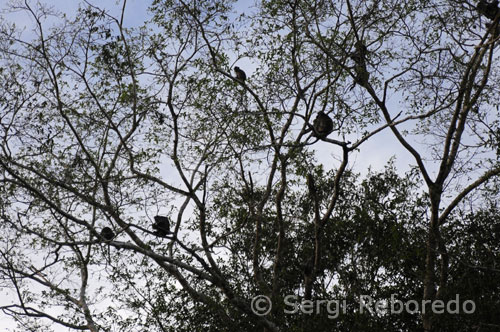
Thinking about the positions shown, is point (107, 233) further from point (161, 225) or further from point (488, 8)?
point (488, 8)

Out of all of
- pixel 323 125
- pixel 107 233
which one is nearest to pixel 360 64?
pixel 323 125

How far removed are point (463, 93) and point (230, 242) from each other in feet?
17.5

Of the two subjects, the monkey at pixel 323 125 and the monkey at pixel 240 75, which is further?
the monkey at pixel 240 75

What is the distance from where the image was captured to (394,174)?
35.7 feet

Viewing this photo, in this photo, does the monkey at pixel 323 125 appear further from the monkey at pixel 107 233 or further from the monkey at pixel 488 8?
the monkey at pixel 107 233

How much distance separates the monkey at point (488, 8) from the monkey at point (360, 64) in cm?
185

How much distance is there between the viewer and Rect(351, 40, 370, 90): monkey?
9023 mm

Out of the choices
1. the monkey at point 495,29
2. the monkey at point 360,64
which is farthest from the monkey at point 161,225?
the monkey at point 495,29

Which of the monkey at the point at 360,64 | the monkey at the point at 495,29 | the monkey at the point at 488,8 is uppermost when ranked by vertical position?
the monkey at the point at 488,8

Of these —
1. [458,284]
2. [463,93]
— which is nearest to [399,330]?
[458,284]

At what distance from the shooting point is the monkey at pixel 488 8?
8.70 metres

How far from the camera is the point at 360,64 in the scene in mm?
9156

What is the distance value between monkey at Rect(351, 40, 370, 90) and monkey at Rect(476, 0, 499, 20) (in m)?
1.85

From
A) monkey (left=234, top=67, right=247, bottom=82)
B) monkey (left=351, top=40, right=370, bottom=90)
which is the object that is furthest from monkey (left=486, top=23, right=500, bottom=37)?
monkey (left=234, top=67, right=247, bottom=82)
